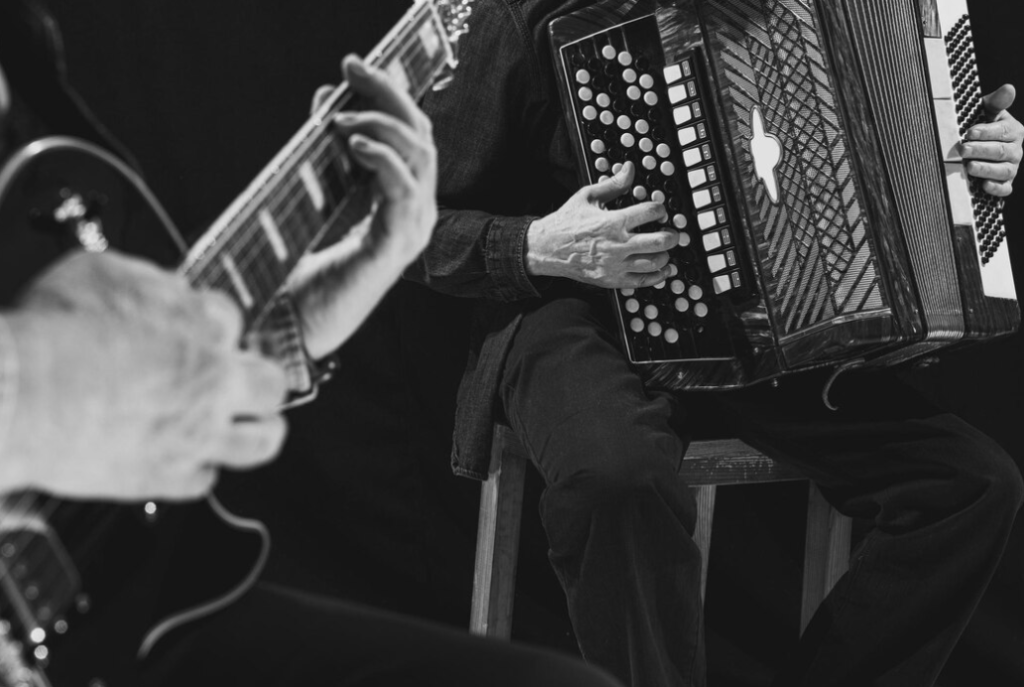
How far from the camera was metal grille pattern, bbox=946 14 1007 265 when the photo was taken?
1489 millimetres

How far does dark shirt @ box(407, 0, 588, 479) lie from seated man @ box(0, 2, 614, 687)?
1.70 feet

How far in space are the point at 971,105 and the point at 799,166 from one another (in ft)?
1.01

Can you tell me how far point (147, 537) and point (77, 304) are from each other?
0.67 feet

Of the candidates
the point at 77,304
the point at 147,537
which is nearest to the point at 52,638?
the point at 147,537

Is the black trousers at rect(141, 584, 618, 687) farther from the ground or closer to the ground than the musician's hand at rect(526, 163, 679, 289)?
closer to the ground

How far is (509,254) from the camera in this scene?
145cm

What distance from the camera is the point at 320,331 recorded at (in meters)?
0.94

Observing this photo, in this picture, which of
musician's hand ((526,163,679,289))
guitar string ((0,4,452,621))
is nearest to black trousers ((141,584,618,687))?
guitar string ((0,4,452,621))

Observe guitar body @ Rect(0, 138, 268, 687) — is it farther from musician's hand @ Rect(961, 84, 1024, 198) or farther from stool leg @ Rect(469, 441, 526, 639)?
musician's hand @ Rect(961, 84, 1024, 198)

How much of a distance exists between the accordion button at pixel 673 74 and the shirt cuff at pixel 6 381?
96 centimetres

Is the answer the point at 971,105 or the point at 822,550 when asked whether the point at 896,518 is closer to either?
the point at 822,550

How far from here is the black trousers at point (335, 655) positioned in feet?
2.60

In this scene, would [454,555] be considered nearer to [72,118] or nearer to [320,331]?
[320,331]

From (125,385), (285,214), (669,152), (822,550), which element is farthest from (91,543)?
(822,550)
